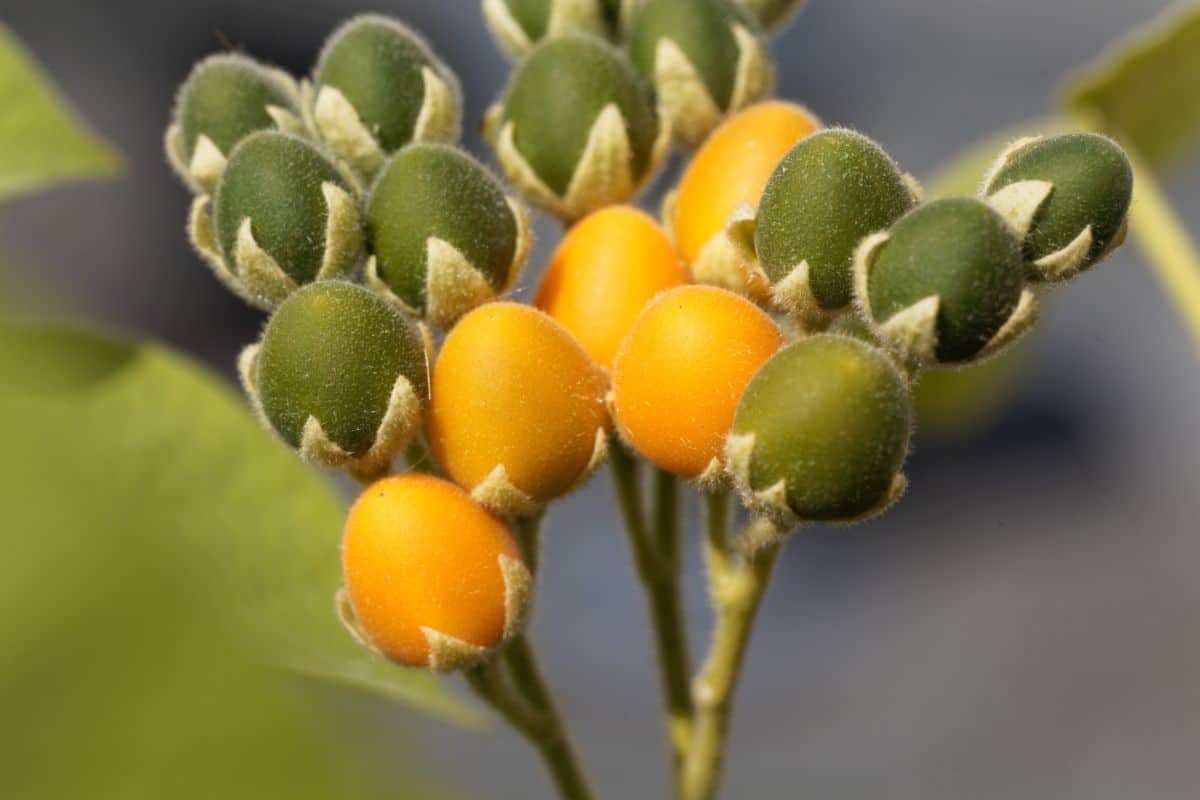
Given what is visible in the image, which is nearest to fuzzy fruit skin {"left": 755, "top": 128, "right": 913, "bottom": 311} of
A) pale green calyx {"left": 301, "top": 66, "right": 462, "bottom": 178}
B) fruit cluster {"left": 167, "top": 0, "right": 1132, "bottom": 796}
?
fruit cluster {"left": 167, "top": 0, "right": 1132, "bottom": 796}

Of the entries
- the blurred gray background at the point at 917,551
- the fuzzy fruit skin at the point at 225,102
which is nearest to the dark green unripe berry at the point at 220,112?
the fuzzy fruit skin at the point at 225,102

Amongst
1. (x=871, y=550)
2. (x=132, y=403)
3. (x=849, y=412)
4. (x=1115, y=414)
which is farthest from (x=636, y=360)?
(x=1115, y=414)

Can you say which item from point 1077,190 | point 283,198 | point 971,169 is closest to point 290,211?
point 283,198

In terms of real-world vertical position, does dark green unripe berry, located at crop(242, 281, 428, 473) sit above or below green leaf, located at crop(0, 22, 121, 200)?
A: above

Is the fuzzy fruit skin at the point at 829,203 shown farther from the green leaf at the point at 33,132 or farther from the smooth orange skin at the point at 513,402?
the green leaf at the point at 33,132

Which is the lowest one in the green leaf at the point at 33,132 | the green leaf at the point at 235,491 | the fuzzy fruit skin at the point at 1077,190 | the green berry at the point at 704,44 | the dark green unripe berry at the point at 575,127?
the green leaf at the point at 235,491

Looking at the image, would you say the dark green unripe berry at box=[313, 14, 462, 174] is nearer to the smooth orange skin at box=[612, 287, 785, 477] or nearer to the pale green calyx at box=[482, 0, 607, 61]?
the pale green calyx at box=[482, 0, 607, 61]
